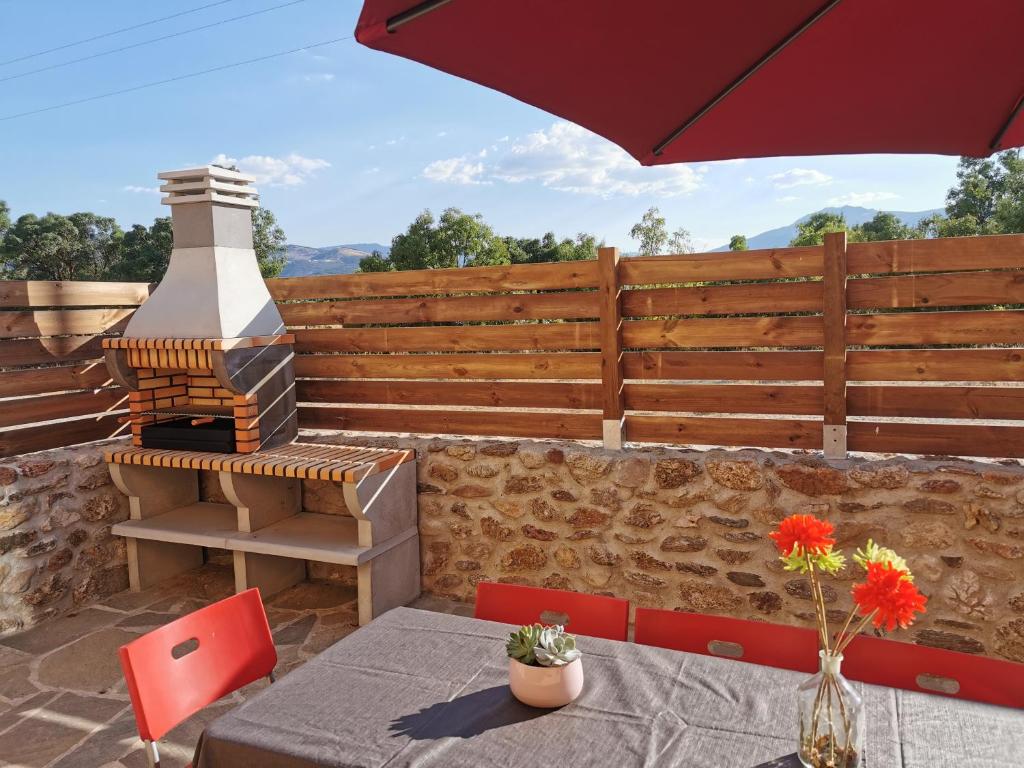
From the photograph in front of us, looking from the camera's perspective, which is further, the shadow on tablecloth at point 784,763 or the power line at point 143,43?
the power line at point 143,43

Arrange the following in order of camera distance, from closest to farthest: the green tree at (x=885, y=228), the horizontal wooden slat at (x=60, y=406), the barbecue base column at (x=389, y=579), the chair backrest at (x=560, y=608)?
the chair backrest at (x=560, y=608) → the barbecue base column at (x=389, y=579) → the horizontal wooden slat at (x=60, y=406) → the green tree at (x=885, y=228)

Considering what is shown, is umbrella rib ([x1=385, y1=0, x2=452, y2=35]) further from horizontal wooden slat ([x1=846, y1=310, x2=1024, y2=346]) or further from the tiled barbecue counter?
horizontal wooden slat ([x1=846, y1=310, x2=1024, y2=346])

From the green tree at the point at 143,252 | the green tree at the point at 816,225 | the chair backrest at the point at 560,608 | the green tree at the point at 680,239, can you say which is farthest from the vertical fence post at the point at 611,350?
the green tree at the point at 680,239

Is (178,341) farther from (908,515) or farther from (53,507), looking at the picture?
(908,515)

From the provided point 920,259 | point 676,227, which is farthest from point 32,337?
point 676,227

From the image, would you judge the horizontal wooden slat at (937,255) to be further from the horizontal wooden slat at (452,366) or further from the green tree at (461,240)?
the green tree at (461,240)

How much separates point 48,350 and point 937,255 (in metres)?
5.01

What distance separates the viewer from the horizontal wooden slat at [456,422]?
433cm

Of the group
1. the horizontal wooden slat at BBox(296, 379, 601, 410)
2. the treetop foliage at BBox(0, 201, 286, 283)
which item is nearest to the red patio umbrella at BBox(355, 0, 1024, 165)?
the horizontal wooden slat at BBox(296, 379, 601, 410)

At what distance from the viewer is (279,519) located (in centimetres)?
468

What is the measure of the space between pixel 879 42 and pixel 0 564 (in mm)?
4777

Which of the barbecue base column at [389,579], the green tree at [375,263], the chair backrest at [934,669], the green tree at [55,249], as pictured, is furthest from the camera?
the green tree at [55,249]

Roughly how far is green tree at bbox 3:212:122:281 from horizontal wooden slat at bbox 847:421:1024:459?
150 ft

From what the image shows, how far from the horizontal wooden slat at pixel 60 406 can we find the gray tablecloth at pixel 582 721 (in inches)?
138
